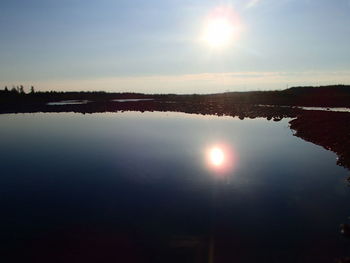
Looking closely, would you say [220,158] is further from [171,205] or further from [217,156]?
[171,205]

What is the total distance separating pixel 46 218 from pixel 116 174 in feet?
23.9

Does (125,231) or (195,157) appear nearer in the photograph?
(125,231)

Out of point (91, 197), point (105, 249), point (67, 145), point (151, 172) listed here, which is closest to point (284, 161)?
point (151, 172)

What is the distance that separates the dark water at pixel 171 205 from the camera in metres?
11.3

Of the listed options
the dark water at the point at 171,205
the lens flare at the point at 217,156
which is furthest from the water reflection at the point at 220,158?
the dark water at the point at 171,205

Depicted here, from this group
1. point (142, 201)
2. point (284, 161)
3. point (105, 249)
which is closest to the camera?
point (105, 249)

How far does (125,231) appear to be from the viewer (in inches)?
500

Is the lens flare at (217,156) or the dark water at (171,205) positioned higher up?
the dark water at (171,205)

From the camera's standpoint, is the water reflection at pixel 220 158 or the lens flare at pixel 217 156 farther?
the lens flare at pixel 217 156

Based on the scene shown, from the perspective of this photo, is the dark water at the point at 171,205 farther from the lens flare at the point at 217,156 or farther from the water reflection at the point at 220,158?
the lens flare at the point at 217,156

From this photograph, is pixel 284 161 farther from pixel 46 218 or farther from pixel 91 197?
pixel 46 218

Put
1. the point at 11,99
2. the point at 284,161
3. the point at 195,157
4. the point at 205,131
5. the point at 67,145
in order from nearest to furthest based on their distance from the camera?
the point at 284,161 < the point at 195,157 < the point at 67,145 < the point at 205,131 < the point at 11,99

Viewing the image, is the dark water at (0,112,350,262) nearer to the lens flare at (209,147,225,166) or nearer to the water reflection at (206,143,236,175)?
the water reflection at (206,143,236,175)

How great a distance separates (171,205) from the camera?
15.4 m
